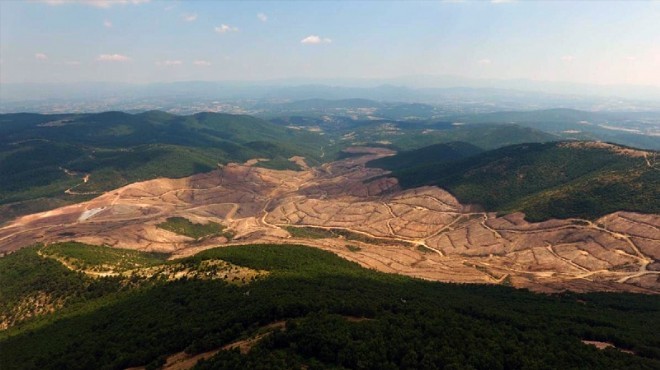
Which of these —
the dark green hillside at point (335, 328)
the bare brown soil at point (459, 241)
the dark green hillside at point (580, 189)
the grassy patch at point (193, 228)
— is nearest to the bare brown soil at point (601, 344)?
the dark green hillside at point (335, 328)

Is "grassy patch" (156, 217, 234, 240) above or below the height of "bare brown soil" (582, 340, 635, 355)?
below

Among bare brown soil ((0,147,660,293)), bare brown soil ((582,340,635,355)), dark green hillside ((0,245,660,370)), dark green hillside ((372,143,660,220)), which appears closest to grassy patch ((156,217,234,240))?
bare brown soil ((0,147,660,293))

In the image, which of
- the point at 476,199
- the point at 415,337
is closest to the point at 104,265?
the point at 415,337

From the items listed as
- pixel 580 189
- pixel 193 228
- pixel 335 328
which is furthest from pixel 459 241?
pixel 193 228

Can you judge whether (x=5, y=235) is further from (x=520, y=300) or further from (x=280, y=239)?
(x=520, y=300)

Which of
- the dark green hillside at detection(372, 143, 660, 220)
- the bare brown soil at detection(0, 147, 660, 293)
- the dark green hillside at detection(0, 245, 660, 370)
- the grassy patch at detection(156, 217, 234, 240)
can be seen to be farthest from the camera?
the grassy patch at detection(156, 217, 234, 240)

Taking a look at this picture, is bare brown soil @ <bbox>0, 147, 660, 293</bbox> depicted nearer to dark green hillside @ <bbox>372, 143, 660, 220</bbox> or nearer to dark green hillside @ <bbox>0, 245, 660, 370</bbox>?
dark green hillside @ <bbox>372, 143, 660, 220</bbox>

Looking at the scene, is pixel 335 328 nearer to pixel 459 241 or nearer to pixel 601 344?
pixel 601 344

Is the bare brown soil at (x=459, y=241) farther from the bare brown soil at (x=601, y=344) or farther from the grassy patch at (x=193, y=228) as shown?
the bare brown soil at (x=601, y=344)
